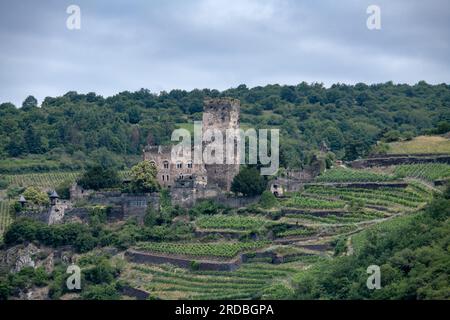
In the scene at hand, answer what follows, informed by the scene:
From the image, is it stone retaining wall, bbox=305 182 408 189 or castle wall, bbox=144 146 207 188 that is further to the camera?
castle wall, bbox=144 146 207 188

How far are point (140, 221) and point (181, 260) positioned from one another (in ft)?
19.6

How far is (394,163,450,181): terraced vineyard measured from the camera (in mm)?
69750

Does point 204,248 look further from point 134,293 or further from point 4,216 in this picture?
point 4,216

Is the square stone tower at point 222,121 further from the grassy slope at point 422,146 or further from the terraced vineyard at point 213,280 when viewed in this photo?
the terraced vineyard at point 213,280

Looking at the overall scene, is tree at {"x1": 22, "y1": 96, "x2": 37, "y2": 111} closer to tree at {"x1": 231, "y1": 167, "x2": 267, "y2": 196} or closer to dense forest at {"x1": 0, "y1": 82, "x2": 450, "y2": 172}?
dense forest at {"x1": 0, "y1": 82, "x2": 450, "y2": 172}

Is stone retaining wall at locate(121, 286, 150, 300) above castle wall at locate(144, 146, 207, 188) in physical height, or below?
below

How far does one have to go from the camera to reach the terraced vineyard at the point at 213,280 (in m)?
59.7

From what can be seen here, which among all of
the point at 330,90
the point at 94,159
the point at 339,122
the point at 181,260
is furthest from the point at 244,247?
the point at 330,90

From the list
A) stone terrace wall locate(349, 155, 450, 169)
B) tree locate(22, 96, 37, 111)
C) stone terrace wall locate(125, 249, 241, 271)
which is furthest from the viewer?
tree locate(22, 96, 37, 111)

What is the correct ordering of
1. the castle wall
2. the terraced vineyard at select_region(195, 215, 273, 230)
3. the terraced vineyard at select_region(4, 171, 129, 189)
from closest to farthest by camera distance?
the terraced vineyard at select_region(195, 215, 273, 230) < the castle wall < the terraced vineyard at select_region(4, 171, 129, 189)

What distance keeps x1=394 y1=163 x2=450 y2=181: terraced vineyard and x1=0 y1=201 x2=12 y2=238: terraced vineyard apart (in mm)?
18879

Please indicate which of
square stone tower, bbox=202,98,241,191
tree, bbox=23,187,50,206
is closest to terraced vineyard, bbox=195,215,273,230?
square stone tower, bbox=202,98,241,191

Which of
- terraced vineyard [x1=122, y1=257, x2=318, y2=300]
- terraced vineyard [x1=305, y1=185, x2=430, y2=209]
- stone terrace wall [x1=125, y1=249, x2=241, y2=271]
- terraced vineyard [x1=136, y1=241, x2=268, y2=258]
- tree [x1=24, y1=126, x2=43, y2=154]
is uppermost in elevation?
tree [x1=24, y1=126, x2=43, y2=154]
